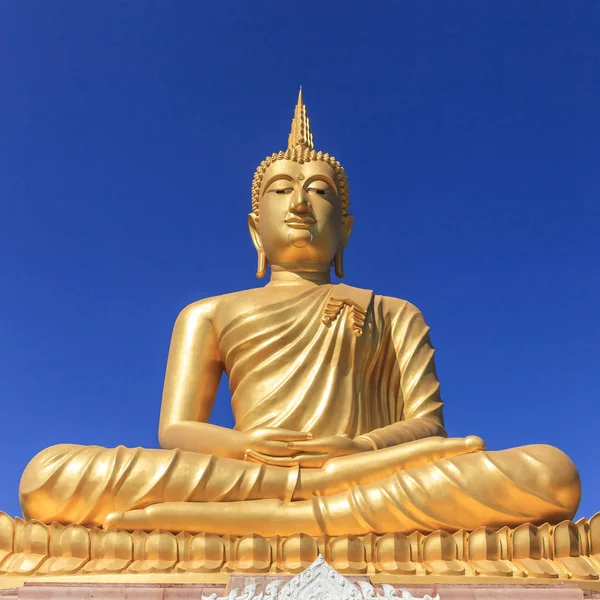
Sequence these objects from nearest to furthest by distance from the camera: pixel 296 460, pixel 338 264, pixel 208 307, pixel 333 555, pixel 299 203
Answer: pixel 333 555
pixel 296 460
pixel 208 307
pixel 299 203
pixel 338 264

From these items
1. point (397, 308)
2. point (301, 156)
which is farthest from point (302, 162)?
point (397, 308)

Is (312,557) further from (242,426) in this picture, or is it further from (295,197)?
(295,197)

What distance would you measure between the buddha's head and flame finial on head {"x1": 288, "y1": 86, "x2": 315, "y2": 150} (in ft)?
0.68

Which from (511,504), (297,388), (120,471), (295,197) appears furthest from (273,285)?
(511,504)

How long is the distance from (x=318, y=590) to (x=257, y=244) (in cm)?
445

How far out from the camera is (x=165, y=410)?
667cm

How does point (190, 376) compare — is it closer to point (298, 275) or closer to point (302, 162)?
point (298, 275)

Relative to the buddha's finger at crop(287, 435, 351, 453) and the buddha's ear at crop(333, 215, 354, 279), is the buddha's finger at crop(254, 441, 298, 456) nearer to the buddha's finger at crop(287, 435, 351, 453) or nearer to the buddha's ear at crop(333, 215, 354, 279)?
the buddha's finger at crop(287, 435, 351, 453)

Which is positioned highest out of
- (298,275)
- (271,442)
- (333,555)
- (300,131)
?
(300,131)

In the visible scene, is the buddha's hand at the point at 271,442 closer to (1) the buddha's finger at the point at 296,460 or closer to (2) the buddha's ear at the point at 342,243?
(1) the buddha's finger at the point at 296,460

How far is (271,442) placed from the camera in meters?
5.75

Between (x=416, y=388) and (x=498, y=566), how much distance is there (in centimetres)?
212

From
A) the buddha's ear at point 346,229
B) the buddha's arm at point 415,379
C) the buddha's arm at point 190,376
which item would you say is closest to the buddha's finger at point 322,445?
the buddha's arm at point 415,379

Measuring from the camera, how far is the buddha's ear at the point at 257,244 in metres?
8.02
